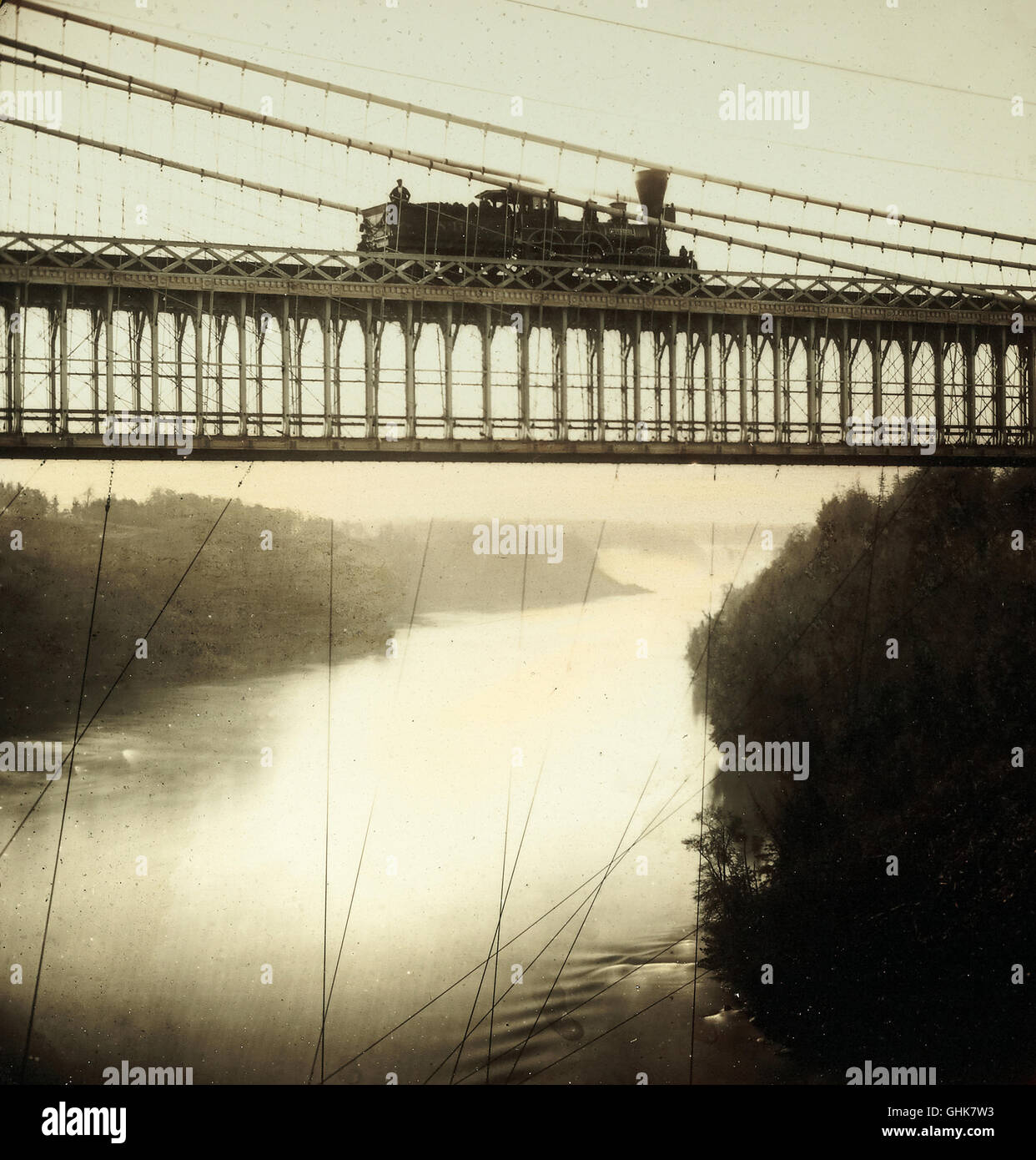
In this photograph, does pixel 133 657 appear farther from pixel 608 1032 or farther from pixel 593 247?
pixel 593 247

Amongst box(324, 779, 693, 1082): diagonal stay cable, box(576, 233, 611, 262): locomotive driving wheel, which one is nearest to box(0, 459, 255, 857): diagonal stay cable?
box(324, 779, 693, 1082): diagonal stay cable

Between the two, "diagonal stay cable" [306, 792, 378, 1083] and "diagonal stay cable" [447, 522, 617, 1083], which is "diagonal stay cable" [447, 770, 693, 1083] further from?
"diagonal stay cable" [306, 792, 378, 1083]

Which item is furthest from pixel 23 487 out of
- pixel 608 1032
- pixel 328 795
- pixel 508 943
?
pixel 608 1032

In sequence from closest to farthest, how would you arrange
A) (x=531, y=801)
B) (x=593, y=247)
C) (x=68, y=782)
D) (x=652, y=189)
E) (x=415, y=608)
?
(x=68, y=782) → (x=531, y=801) → (x=415, y=608) → (x=652, y=189) → (x=593, y=247)

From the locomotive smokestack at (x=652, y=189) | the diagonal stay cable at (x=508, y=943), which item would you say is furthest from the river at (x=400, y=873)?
the locomotive smokestack at (x=652, y=189)

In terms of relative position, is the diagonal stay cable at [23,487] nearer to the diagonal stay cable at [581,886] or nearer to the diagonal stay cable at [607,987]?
the diagonal stay cable at [581,886]
